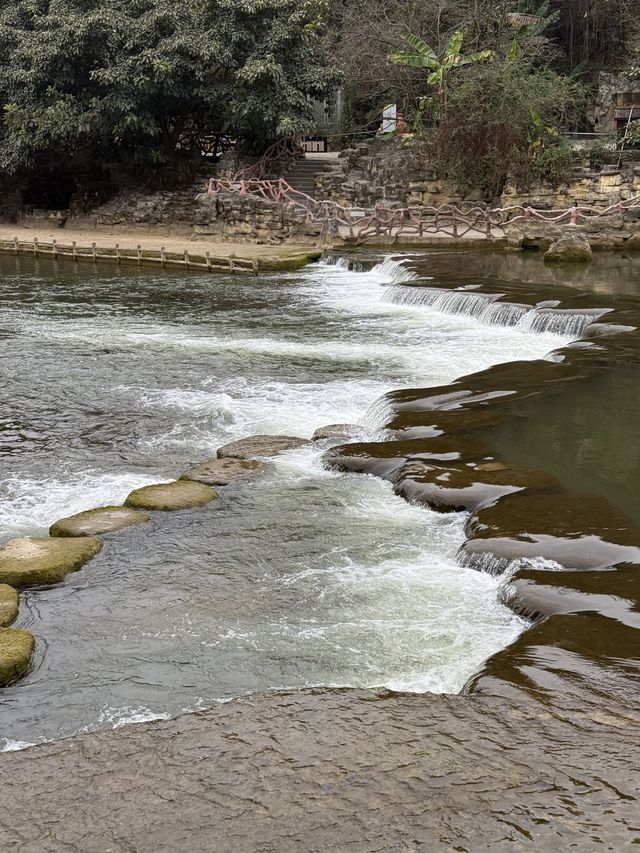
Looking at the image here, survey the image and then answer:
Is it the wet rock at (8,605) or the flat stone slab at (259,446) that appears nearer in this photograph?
the wet rock at (8,605)

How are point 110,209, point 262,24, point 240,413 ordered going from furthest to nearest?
point 110,209 < point 262,24 < point 240,413

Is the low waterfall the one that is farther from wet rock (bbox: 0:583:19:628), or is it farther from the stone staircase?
the stone staircase

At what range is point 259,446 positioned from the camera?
10148mm

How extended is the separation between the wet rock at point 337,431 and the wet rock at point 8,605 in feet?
14.3

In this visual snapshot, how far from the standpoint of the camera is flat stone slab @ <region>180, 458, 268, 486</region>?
9281 mm

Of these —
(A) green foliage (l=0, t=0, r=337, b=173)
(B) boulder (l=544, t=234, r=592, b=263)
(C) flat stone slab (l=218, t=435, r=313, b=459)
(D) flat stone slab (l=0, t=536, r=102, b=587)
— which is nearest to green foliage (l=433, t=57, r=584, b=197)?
(A) green foliage (l=0, t=0, r=337, b=173)

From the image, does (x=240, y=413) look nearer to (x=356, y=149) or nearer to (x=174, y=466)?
(x=174, y=466)

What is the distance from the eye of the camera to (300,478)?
30.7ft

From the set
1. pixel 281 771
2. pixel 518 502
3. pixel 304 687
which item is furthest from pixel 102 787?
pixel 518 502

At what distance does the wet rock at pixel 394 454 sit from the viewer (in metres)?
9.40

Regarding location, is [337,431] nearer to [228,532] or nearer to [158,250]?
[228,532]

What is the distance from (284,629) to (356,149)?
1120 inches

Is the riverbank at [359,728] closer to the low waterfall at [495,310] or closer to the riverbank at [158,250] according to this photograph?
the low waterfall at [495,310]

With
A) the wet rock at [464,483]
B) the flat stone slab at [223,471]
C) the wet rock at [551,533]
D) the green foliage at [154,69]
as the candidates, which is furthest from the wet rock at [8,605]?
the green foliage at [154,69]
